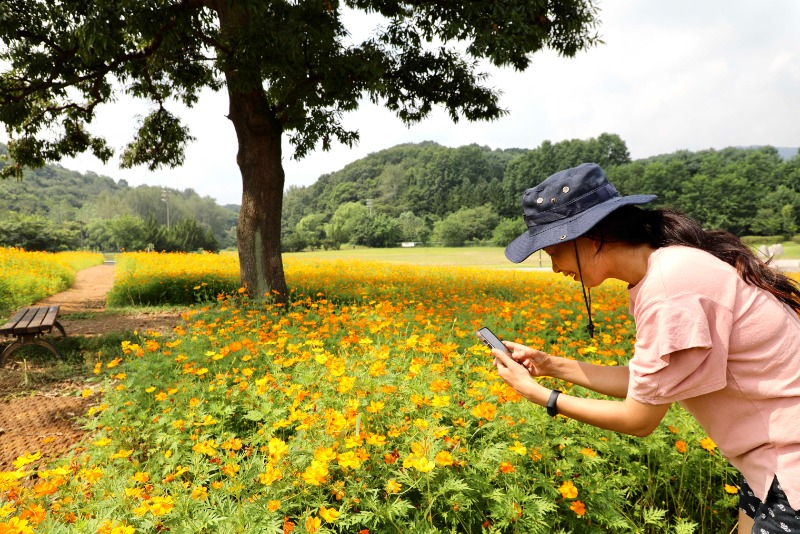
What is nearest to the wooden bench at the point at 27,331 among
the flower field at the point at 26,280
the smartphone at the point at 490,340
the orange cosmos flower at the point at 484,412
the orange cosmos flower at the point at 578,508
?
the flower field at the point at 26,280

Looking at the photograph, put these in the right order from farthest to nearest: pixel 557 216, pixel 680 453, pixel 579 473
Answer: pixel 680 453, pixel 579 473, pixel 557 216

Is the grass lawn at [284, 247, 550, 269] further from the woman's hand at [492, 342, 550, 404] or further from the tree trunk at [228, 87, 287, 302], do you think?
the woman's hand at [492, 342, 550, 404]

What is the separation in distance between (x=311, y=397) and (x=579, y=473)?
1436mm

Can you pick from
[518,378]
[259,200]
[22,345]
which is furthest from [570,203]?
[259,200]

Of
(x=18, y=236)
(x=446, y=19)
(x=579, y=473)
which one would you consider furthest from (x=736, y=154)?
(x=18, y=236)

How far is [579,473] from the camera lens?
2100 mm

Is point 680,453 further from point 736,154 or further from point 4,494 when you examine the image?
point 736,154

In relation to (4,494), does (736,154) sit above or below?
above

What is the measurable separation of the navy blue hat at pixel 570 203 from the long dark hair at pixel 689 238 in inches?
2.3

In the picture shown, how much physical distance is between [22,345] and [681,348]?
6747 millimetres

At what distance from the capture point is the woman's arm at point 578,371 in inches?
64.3

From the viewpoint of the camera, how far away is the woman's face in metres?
1.37

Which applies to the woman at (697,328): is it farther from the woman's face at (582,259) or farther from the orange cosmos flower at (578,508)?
the orange cosmos flower at (578,508)

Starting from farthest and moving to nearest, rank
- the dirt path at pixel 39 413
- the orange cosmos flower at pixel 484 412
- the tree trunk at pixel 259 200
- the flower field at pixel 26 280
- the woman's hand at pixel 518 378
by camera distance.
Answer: the flower field at pixel 26 280 → the tree trunk at pixel 259 200 → the dirt path at pixel 39 413 → the orange cosmos flower at pixel 484 412 → the woman's hand at pixel 518 378
